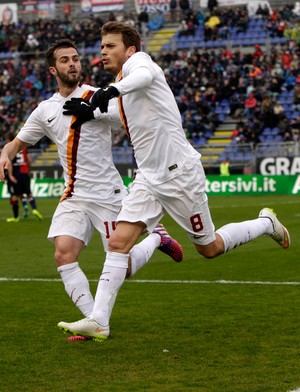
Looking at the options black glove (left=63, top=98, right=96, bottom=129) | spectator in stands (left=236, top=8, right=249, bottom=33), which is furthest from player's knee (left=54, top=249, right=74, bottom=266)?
spectator in stands (left=236, top=8, right=249, bottom=33)

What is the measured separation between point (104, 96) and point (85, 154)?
4.49 feet

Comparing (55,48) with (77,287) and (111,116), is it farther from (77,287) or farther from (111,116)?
(77,287)

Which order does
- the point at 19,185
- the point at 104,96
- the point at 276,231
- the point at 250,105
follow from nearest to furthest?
the point at 104,96 → the point at 276,231 → the point at 19,185 → the point at 250,105

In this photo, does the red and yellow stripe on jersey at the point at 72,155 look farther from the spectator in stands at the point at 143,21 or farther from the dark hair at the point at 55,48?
the spectator in stands at the point at 143,21

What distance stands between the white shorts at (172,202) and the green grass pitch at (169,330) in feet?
2.99

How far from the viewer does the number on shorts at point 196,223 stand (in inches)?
283

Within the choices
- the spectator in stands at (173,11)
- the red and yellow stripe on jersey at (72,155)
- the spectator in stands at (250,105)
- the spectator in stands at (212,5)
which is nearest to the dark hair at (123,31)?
the red and yellow stripe on jersey at (72,155)

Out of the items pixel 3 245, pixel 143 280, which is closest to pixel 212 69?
pixel 3 245

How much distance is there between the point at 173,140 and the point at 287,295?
295 cm

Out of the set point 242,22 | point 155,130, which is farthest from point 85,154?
point 242,22

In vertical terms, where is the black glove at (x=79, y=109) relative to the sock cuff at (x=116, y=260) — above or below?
above

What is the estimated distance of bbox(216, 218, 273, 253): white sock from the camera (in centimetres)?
771

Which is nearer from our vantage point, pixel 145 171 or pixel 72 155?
pixel 145 171

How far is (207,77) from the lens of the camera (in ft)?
133
